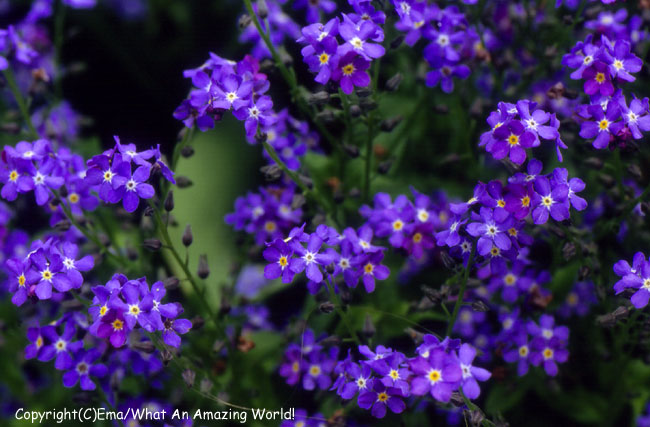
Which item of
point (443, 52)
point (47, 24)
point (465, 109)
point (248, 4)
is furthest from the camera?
point (47, 24)

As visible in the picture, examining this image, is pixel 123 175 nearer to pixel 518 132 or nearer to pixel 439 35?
pixel 518 132

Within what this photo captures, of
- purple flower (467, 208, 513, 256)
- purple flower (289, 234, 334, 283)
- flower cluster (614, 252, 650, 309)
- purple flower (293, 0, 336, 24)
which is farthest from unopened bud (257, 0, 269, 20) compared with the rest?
flower cluster (614, 252, 650, 309)

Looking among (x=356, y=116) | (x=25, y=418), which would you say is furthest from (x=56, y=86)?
(x=356, y=116)

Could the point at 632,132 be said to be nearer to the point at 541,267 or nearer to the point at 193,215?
the point at 541,267

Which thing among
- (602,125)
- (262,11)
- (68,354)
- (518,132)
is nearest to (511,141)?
(518,132)

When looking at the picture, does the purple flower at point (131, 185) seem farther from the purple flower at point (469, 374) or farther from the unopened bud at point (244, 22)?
the purple flower at point (469, 374)

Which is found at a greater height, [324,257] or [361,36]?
[361,36]
